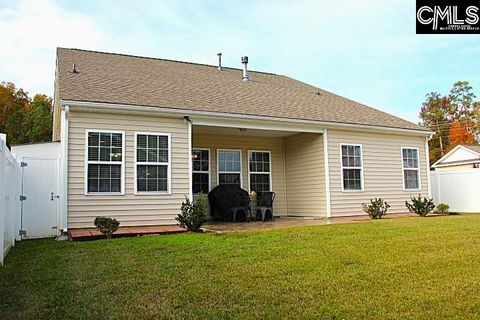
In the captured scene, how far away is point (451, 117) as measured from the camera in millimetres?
42156

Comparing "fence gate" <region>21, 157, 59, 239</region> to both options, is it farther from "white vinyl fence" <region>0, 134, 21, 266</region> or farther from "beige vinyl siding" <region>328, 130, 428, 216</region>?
"beige vinyl siding" <region>328, 130, 428, 216</region>

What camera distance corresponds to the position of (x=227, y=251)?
619 centimetres

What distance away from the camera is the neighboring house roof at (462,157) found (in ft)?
78.9

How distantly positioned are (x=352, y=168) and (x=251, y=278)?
901cm

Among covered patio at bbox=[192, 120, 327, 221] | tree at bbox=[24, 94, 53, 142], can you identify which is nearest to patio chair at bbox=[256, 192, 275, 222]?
covered patio at bbox=[192, 120, 327, 221]

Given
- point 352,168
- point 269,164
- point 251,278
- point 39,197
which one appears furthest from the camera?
point 269,164

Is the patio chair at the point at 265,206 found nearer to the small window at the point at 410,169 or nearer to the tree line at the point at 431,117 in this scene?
the small window at the point at 410,169

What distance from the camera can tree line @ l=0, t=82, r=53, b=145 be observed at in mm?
25547

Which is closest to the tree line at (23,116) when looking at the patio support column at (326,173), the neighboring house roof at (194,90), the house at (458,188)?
the neighboring house roof at (194,90)

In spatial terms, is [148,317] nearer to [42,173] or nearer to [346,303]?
[346,303]

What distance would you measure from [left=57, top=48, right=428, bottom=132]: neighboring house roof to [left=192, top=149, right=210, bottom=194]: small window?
187 cm

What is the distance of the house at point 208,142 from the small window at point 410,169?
0.03 meters

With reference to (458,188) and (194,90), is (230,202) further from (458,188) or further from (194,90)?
(458,188)

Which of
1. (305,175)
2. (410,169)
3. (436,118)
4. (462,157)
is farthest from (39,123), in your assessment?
(436,118)
